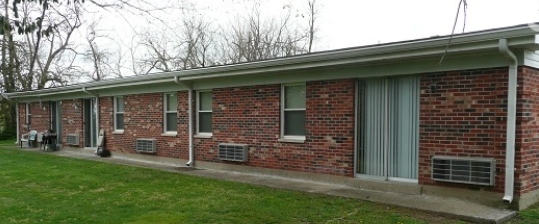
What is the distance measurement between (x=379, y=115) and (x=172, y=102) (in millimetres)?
6601

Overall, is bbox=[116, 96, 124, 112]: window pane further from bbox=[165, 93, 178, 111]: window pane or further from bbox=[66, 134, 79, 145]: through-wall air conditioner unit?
bbox=[66, 134, 79, 145]: through-wall air conditioner unit

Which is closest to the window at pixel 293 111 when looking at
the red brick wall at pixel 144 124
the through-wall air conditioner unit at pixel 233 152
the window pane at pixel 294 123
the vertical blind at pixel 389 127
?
the window pane at pixel 294 123

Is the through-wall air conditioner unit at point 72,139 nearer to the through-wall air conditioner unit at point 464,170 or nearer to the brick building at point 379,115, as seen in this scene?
the brick building at point 379,115

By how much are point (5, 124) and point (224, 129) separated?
23.1m

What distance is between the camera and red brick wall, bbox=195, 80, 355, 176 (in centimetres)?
822

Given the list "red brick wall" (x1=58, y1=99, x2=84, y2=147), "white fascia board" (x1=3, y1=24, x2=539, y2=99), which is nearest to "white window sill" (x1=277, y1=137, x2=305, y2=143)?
"white fascia board" (x1=3, y1=24, x2=539, y2=99)

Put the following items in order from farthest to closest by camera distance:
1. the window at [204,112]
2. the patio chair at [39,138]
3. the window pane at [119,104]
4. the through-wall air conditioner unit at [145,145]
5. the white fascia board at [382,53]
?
the patio chair at [39,138], the window pane at [119,104], the through-wall air conditioner unit at [145,145], the window at [204,112], the white fascia board at [382,53]

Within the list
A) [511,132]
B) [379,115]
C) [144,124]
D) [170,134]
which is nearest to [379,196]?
[379,115]

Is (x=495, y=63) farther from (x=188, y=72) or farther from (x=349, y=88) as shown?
(x=188, y=72)

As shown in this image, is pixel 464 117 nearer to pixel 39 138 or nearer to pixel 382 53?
pixel 382 53

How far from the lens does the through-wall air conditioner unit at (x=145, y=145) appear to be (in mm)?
12591

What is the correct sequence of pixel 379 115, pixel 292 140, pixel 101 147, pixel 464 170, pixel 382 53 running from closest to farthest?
pixel 464 170 → pixel 382 53 → pixel 379 115 → pixel 292 140 → pixel 101 147

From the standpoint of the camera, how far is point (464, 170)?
6.55 m

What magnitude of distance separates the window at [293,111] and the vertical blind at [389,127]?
4.79 feet
